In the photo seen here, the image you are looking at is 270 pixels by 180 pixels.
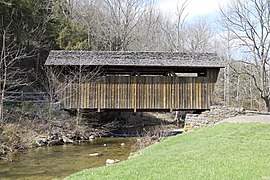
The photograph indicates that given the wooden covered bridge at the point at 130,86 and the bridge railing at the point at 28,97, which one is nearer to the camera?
the wooden covered bridge at the point at 130,86

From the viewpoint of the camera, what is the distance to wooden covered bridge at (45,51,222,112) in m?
20.5

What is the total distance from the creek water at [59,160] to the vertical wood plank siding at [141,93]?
3.71m

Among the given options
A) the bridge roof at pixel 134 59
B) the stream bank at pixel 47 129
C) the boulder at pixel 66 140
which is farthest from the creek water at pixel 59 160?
the bridge roof at pixel 134 59

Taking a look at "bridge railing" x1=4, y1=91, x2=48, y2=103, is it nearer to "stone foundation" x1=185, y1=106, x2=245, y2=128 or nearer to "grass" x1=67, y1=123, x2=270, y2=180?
"stone foundation" x1=185, y1=106, x2=245, y2=128

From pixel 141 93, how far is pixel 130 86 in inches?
28.1

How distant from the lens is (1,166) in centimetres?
1123

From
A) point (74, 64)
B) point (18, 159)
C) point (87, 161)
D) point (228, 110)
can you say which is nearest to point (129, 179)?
point (87, 161)

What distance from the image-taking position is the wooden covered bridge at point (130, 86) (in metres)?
20.5

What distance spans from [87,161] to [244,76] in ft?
81.4

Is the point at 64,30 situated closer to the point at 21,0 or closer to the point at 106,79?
the point at 21,0

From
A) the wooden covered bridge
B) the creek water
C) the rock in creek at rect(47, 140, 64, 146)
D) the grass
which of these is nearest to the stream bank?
the rock in creek at rect(47, 140, 64, 146)

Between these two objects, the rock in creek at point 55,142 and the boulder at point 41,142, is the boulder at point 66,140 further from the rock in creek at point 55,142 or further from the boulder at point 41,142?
the boulder at point 41,142

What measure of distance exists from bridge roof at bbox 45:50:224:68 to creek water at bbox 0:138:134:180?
4836 millimetres

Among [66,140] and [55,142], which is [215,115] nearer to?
[66,140]
